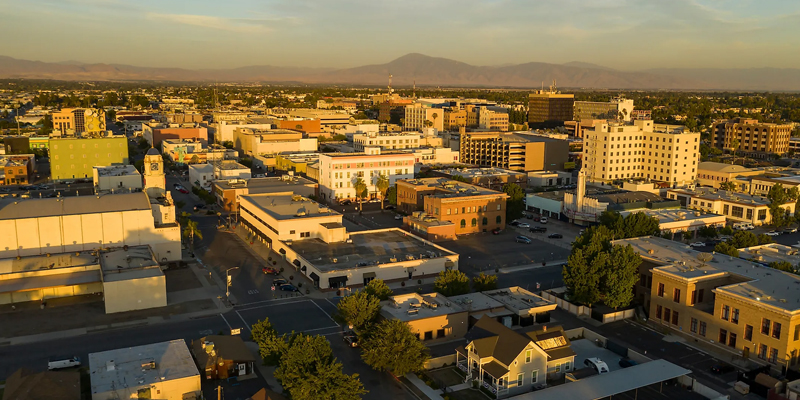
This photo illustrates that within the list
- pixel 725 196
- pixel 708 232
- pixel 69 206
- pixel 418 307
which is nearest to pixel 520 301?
pixel 418 307

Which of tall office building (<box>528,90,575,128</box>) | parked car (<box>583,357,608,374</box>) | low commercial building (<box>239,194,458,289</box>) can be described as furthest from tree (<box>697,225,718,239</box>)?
tall office building (<box>528,90,575,128</box>)

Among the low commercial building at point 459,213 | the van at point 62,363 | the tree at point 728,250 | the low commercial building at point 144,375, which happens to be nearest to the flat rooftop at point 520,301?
the tree at point 728,250

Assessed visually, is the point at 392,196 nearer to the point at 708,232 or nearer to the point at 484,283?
the point at 708,232

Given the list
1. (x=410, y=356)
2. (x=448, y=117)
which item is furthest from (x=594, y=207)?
(x=448, y=117)

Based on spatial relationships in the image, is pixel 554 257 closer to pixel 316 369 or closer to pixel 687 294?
pixel 687 294

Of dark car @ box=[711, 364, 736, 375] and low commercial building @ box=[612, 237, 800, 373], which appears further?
low commercial building @ box=[612, 237, 800, 373]

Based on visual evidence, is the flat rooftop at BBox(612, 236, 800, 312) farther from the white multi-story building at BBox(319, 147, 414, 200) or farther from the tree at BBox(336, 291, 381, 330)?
the white multi-story building at BBox(319, 147, 414, 200)
